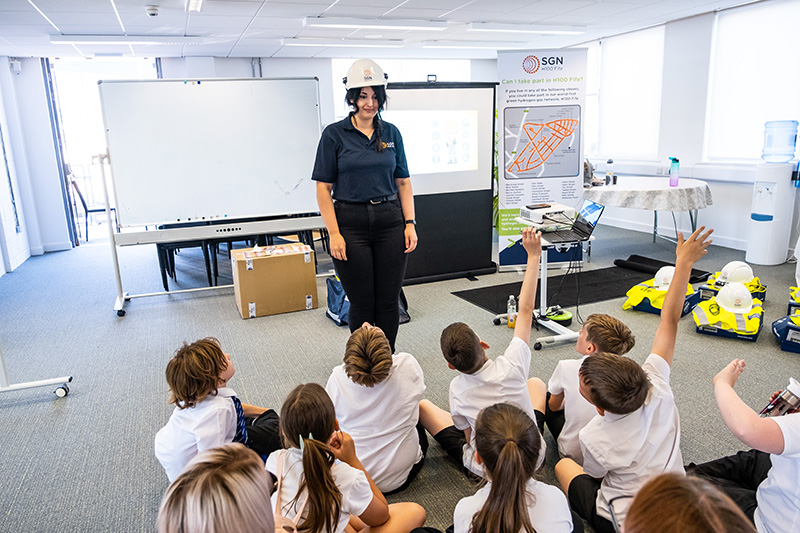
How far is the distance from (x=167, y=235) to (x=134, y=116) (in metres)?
0.97

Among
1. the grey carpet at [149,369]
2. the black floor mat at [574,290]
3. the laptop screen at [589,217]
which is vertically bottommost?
the grey carpet at [149,369]

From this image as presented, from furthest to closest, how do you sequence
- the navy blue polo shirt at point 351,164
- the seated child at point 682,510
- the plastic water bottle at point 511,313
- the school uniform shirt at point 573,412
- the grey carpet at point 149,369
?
the plastic water bottle at point 511,313 < the navy blue polo shirt at point 351,164 < the grey carpet at point 149,369 < the school uniform shirt at point 573,412 < the seated child at point 682,510

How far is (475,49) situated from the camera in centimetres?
914

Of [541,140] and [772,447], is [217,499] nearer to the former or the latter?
[772,447]

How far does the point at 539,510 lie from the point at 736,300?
2.90 meters

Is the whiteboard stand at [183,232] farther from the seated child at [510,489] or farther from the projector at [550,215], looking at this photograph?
the seated child at [510,489]

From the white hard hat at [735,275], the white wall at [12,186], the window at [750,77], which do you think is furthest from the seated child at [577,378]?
the white wall at [12,186]

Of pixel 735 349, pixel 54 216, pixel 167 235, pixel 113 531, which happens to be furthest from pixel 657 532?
pixel 54 216

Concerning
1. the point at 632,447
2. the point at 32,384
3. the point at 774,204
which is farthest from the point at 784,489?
the point at 774,204

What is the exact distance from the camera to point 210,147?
4516 millimetres

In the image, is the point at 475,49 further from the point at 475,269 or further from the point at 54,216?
the point at 54,216

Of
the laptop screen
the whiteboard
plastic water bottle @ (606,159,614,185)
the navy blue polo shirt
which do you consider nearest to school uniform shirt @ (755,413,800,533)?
the navy blue polo shirt

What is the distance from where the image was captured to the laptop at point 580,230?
10.4 ft

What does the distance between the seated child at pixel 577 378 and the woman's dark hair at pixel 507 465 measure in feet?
2.56
